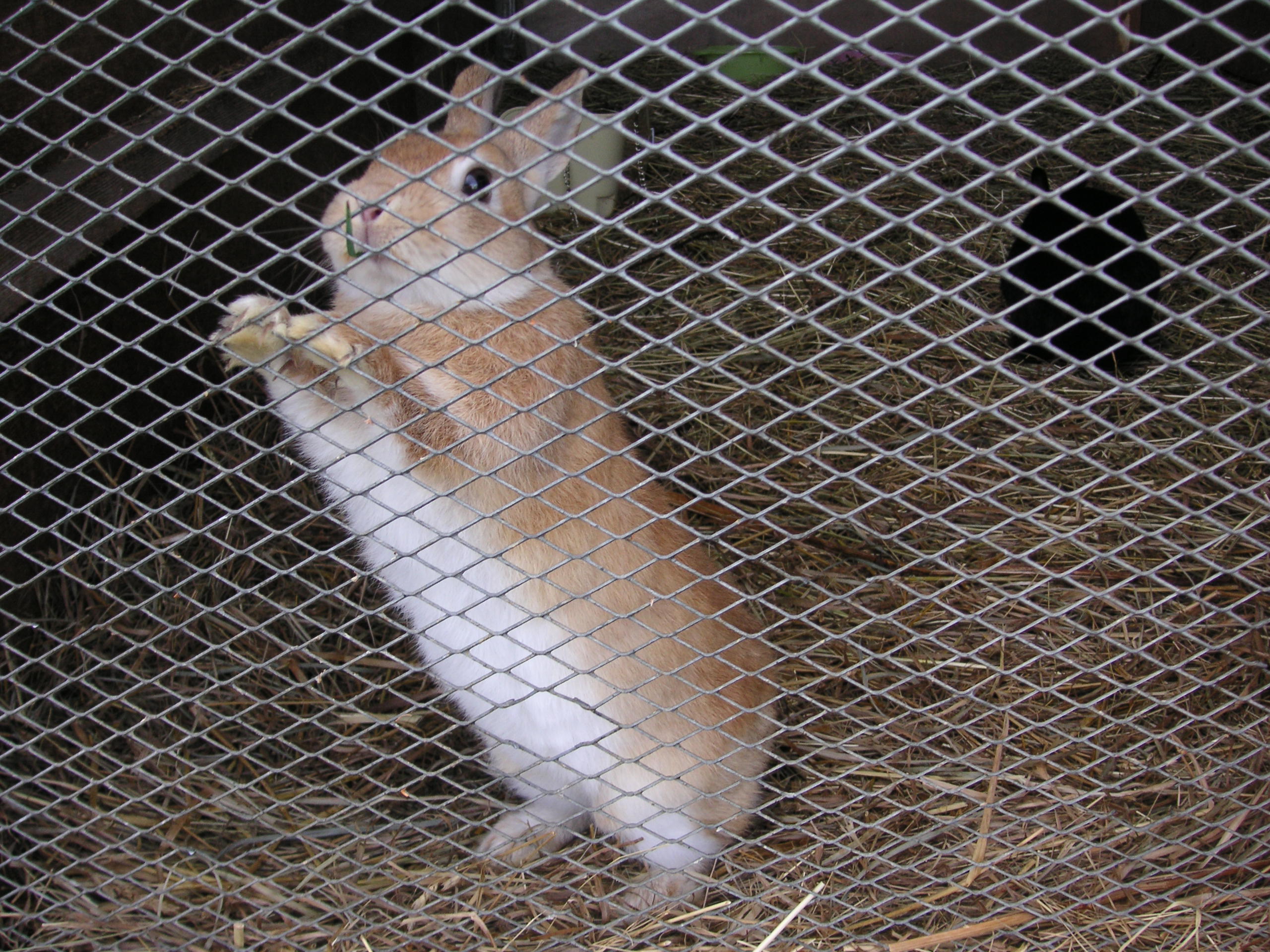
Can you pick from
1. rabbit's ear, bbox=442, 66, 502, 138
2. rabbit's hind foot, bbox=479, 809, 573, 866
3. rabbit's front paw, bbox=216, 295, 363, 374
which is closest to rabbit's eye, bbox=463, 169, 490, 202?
rabbit's ear, bbox=442, 66, 502, 138

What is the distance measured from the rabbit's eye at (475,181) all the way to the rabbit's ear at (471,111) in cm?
14

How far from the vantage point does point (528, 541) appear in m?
2.13

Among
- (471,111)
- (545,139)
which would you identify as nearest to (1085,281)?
(545,139)

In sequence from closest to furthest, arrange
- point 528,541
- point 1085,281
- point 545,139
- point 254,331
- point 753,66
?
point 254,331
point 528,541
point 545,139
point 1085,281
point 753,66

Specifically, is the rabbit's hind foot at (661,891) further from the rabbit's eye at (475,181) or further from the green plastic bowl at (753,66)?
the green plastic bowl at (753,66)

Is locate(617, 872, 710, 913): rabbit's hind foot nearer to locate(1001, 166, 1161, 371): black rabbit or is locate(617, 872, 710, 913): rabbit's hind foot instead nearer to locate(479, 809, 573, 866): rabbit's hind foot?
locate(479, 809, 573, 866): rabbit's hind foot

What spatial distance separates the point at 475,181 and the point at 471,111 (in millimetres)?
199

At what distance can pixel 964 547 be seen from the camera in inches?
125

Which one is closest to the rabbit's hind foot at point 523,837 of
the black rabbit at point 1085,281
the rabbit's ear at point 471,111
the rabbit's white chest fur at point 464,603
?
the rabbit's white chest fur at point 464,603

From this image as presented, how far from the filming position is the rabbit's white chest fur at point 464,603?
2.16 meters

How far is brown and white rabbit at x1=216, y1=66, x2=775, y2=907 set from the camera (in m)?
2.14

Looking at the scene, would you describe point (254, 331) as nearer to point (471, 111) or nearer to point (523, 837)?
point (471, 111)

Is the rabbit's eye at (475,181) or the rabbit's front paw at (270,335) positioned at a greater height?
the rabbit's eye at (475,181)

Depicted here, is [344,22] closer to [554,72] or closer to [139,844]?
[554,72]
